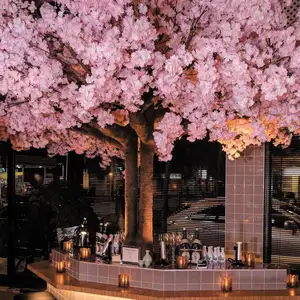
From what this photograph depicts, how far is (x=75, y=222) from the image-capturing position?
7410mm

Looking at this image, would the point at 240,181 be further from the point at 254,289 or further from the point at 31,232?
the point at 31,232

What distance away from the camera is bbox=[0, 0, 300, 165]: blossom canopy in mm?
4234

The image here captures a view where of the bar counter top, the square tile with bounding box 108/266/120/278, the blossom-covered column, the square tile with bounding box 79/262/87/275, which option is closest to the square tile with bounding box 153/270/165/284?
the bar counter top

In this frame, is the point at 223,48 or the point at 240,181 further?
the point at 240,181

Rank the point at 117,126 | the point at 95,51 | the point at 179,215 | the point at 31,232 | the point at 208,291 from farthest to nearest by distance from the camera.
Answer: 1. the point at 31,232
2. the point at 179,215
3. the point at 117,126
4. the point at 208,291
5. the point at 95,51

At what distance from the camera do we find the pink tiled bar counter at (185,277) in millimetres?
5273

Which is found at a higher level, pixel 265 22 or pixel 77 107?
pixel 265 22

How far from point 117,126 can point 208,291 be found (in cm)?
187

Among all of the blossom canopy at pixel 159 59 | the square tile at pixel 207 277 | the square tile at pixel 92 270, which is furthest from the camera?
the square tile at pixel 92 270

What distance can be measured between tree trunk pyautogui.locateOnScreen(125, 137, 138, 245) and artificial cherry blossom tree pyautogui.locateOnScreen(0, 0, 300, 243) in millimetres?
761

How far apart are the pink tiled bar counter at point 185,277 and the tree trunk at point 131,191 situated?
45cm

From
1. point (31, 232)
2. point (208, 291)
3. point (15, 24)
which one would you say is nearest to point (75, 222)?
point (31, 232)

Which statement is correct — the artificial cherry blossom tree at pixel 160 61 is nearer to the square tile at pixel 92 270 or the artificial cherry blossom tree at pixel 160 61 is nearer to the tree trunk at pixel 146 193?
the tree trunk at pixel 146 193

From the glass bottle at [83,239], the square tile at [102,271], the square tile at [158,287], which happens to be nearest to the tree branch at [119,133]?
the glass bottle at [83,239]
